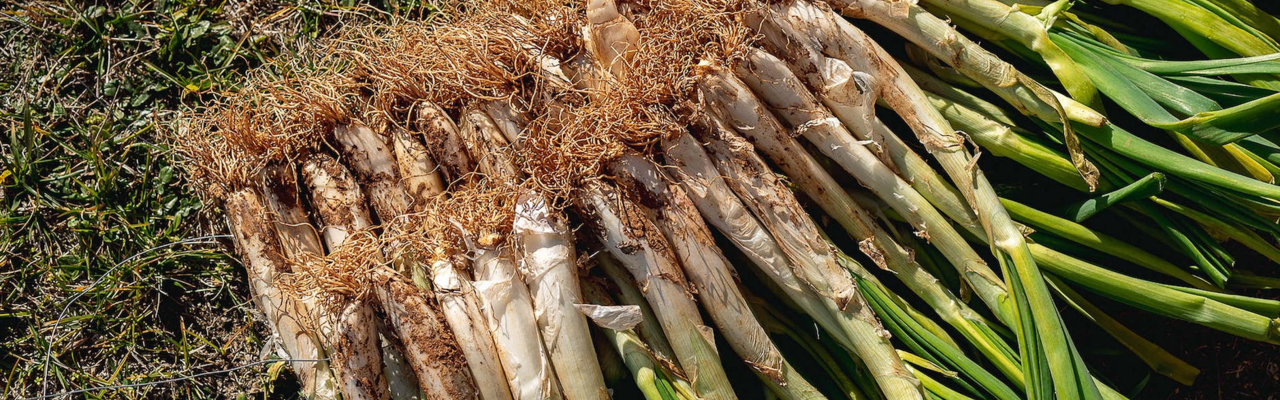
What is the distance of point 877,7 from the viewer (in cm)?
168

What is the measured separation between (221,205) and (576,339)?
2.74 ft

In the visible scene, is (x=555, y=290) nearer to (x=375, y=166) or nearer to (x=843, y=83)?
(x=375, y=166)

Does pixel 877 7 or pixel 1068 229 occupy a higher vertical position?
pixel 877 7

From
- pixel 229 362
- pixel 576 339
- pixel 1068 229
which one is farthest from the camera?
pixel 229 362

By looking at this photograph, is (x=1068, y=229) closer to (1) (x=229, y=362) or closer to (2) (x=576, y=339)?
(2) (x=576, y=339)

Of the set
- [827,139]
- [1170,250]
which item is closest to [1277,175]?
[1170,250]

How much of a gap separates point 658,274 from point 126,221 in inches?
54.6

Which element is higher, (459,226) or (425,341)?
(459,226)

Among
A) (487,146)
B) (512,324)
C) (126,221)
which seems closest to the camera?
(512,324)

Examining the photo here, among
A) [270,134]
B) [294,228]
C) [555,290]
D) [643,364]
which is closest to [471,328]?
[555,290]

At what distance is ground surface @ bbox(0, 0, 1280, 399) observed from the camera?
6.22 ft

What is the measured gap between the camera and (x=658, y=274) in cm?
148

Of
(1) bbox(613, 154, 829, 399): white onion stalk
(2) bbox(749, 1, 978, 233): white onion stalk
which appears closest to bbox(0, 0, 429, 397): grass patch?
(1) bbox(613, 154, 829, 399): white onion stalk

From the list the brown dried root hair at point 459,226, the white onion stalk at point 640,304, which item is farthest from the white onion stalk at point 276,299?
the white onion stalk at point 640,304
